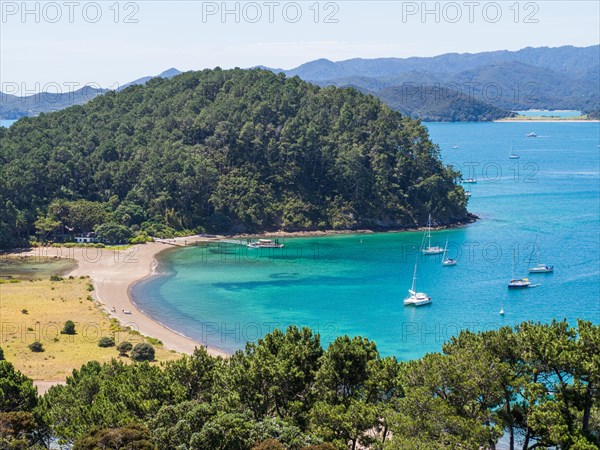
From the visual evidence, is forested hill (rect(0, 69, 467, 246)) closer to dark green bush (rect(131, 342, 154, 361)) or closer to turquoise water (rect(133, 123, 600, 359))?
turquoise water (rect(133, 123, 600, 359))

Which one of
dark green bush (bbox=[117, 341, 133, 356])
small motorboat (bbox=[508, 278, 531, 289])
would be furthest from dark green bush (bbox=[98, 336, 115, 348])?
small motorboat (bbox=[508, 278, 531, 289])

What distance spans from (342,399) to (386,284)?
156 feet

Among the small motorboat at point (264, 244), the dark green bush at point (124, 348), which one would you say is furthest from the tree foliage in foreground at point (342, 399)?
the small motorboat at point (264, 244)

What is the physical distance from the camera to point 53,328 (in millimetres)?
57719

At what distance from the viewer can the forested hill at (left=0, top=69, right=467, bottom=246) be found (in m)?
104

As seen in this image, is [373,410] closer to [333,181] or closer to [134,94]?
[333,181]

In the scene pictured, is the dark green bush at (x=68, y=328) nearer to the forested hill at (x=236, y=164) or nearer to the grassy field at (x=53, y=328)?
the grassy field at (x=53, y=328)

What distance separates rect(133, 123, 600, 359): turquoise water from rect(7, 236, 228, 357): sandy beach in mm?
1897

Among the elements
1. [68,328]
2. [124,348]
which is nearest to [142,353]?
[124,348]

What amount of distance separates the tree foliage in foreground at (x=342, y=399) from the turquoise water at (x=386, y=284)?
77.3 feet

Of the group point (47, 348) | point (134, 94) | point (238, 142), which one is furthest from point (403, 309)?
point (134, 94)

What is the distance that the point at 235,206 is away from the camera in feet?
345

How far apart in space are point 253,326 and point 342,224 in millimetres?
47224

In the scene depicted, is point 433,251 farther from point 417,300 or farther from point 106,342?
point 106,342
